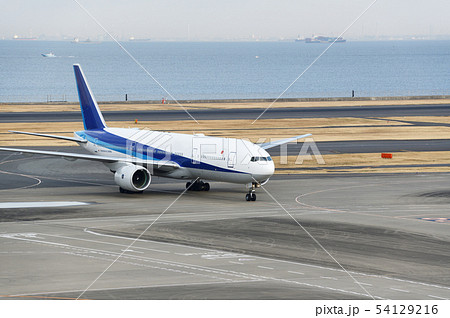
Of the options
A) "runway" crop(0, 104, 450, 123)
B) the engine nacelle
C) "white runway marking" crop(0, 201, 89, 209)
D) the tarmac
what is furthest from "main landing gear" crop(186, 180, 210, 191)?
"runway" crop(0, 104, 450, 123)

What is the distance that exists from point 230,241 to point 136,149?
2067 cm

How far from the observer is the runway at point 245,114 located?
111812mm

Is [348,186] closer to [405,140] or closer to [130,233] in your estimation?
[130,233]

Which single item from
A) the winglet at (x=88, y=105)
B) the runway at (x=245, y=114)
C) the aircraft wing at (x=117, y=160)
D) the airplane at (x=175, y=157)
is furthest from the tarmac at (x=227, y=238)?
the runway at (x=245, y=114)

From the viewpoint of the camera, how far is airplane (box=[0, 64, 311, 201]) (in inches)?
2053

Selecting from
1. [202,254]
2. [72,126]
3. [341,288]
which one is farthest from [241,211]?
[72,126]

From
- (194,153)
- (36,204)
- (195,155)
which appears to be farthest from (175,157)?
(36,204)

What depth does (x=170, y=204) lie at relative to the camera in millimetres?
51688

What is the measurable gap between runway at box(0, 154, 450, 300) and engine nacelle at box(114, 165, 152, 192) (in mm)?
996

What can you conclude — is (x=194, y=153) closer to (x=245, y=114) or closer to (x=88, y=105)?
(x=88, y=105)

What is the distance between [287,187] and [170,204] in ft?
41.1

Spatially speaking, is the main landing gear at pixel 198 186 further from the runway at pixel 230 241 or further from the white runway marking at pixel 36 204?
the white runway marking at pixel 36 204

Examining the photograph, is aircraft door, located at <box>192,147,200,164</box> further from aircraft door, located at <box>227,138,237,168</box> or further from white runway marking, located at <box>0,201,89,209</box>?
white runway marking, located at <box>0,201,89,209</box>

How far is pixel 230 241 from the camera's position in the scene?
1563 inches
